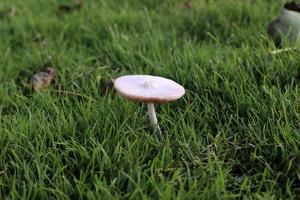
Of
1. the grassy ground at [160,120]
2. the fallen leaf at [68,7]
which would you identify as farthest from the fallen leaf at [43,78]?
the fallen leaf at [68,7]

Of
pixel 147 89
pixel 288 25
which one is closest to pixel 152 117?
pixel 147 89

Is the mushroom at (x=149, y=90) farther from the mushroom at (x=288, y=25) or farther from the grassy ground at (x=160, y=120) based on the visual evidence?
the mushroom at (x=288, y=25)

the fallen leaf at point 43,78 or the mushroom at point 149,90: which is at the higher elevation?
the mushroom at point 149,90

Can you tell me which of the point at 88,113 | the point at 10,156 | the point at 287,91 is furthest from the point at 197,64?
the point at 10,156

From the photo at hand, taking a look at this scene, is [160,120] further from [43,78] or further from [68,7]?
[68,7]

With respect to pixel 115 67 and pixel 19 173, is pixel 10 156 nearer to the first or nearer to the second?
pixel 19 173

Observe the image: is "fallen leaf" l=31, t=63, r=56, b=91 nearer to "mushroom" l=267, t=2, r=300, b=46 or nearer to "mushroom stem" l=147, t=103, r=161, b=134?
"mushroom stem" l=147, t=103, r=161, b=134

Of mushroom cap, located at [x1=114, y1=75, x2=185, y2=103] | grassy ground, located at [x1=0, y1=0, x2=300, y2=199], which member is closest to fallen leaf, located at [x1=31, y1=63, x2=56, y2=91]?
grassy ground, located at [x1=0, y1=0, x2=300, y2=199]
